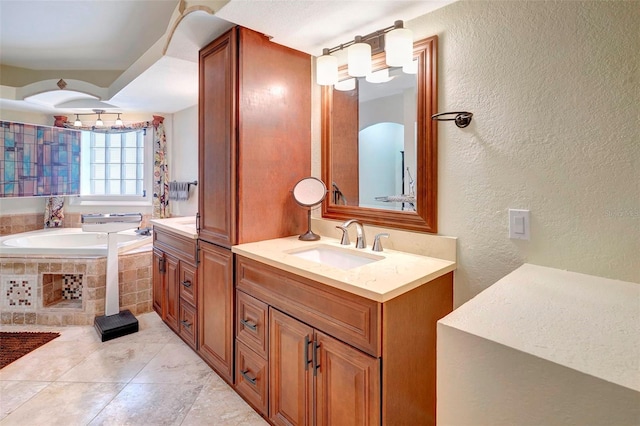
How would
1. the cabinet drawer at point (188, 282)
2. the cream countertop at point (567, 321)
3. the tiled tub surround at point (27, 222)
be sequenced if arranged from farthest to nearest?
the tiled tub surround at point (27, 222) → the cabinet drawer at point (188, 282) → the cream countertop at point (567, 321)

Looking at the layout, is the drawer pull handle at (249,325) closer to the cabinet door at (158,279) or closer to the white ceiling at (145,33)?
the cabinet door at (158,279)

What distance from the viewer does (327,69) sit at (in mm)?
1870

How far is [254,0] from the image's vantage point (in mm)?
1494

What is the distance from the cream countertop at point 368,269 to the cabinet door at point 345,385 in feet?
0.79

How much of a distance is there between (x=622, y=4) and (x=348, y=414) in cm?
173

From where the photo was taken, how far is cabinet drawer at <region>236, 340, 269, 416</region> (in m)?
1.64

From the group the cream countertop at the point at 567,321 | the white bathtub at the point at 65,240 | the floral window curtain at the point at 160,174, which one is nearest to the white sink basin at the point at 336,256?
the cream countertop at the point at 567,321

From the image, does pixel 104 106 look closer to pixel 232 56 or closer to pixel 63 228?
pixel 63 228

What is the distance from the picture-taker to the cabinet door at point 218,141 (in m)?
1.85

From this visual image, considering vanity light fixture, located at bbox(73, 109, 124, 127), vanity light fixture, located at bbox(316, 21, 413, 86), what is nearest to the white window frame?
vanity light fixture, located at bbox(73, 109, 124, 127)

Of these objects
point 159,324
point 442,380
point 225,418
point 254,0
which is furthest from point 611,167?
point 159,324

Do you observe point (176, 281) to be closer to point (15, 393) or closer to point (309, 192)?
point (15, 393)

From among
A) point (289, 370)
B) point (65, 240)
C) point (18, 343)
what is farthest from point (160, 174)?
point (289, 370)

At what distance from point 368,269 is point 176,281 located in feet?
5.68
